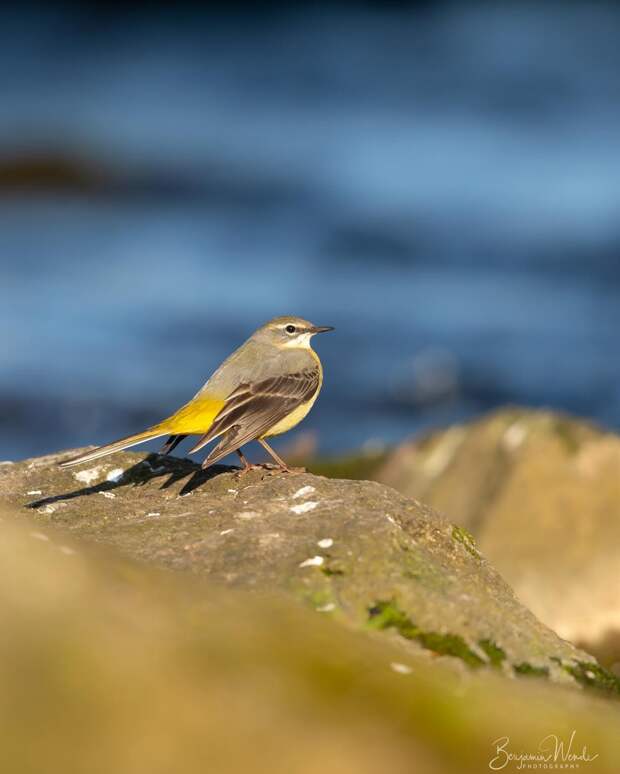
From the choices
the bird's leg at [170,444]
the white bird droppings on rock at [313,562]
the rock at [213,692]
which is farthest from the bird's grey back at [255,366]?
the rock at [213,692]

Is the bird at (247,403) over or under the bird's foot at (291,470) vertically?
over

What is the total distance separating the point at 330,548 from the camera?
622 cm

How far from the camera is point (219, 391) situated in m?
9.27

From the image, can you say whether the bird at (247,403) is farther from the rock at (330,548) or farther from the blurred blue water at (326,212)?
the blurred blue water at (326,212)

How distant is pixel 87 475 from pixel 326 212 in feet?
69.3

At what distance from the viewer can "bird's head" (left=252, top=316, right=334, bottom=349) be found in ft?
34.4

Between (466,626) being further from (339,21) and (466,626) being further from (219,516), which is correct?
(339,21)

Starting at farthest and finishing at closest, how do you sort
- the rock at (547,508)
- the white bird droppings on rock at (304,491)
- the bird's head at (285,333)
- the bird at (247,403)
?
1. the bird's head at (285,333)
2. the rock at (547,508)
3. the bird at (247,403)
4. the white bird droppings on rock at (304,491)

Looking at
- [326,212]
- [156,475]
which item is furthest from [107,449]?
[326,212]

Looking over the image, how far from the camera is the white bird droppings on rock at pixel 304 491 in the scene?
23.8ft

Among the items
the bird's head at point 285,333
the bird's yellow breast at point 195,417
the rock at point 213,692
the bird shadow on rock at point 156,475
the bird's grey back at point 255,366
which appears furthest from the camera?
the bird's head at point 285,333

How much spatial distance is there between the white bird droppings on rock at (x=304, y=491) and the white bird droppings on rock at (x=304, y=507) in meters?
0.16

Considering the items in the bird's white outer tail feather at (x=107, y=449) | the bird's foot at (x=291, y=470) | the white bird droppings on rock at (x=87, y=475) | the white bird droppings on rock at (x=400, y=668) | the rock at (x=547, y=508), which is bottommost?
the rock at (x=547, y=508)

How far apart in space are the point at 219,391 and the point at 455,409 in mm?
11920
